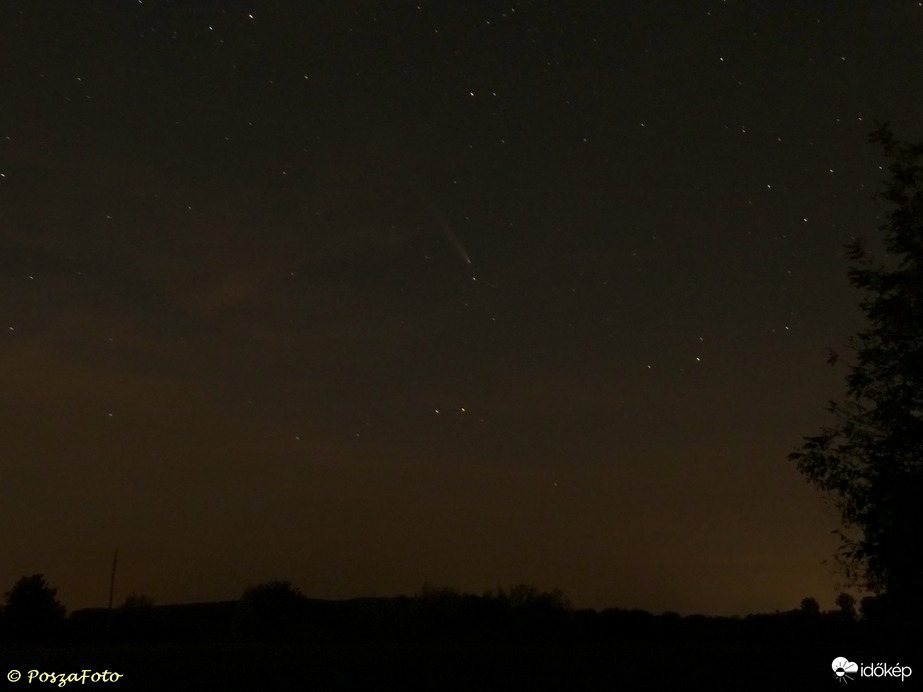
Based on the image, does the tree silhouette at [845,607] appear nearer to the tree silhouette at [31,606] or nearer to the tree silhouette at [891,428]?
the tree silhouette at [891,428]

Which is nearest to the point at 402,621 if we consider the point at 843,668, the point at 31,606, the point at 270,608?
the point at 270,608

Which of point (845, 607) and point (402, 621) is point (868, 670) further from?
point (402, 621)

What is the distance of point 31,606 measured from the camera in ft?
147

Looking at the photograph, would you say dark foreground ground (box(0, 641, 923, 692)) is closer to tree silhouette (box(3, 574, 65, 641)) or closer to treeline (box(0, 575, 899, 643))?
treeline (box(0, 575, 899, 643))

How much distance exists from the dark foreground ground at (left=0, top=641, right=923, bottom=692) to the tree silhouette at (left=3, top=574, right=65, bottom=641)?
24052mm

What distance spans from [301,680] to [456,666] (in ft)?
9.25

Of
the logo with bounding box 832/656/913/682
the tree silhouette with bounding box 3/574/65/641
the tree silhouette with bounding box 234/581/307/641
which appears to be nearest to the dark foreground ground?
the logo with bounding box 832/656/913/682

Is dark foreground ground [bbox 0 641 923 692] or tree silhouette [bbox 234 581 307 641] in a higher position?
tree silhouette [bbox 234 581 307 641]

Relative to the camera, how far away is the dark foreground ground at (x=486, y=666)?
52.3 feet

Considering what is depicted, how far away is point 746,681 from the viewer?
1590 centimetres

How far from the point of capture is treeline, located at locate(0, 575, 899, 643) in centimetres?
2195

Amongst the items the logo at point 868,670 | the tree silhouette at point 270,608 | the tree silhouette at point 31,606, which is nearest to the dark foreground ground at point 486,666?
the logo at point 868,670

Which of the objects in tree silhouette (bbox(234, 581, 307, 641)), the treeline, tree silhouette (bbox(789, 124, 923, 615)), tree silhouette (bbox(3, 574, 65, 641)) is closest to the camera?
tree silhouette (bbox(789, 124, 923, 615))

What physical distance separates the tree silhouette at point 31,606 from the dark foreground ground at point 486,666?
78.9ft
